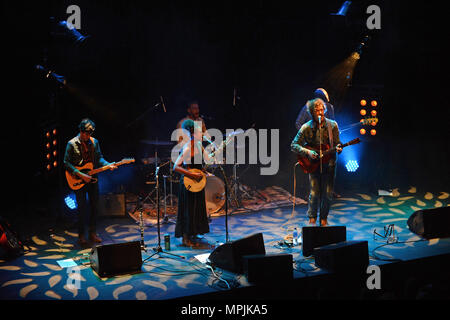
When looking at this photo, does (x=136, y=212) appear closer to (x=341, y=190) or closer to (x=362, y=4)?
(x=341, y=190)

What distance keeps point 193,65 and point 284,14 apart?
236 centimetres

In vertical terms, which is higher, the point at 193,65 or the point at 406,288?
the point at 193,65

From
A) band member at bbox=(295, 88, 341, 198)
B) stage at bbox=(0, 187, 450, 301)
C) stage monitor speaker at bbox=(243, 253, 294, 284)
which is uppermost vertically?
band member at bbox=(295, 88, 341, 198)

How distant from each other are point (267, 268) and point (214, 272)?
2.58 feet

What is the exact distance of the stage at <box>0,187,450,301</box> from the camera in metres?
5.01

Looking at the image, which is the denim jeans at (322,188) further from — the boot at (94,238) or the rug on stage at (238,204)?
the boot at (94,238)

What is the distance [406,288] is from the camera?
506cm

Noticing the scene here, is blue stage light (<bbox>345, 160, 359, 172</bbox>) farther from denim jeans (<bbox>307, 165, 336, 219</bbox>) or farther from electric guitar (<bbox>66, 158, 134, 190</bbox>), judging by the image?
electric guitar (<bbox>66, 158, 134, 190</bbox>)

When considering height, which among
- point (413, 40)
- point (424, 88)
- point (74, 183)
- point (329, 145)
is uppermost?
point (413, 40)

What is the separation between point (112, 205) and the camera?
857 centimetres

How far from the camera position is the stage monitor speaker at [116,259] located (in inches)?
215

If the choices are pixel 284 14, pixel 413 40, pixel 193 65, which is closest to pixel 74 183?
pixel 193 65

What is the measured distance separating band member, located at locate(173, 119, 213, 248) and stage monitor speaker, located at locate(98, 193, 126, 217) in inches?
87.6

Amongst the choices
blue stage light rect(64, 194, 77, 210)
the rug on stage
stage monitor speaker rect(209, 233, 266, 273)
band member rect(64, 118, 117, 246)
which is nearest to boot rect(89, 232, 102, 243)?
band member rect(64, 118, 117, 246)
